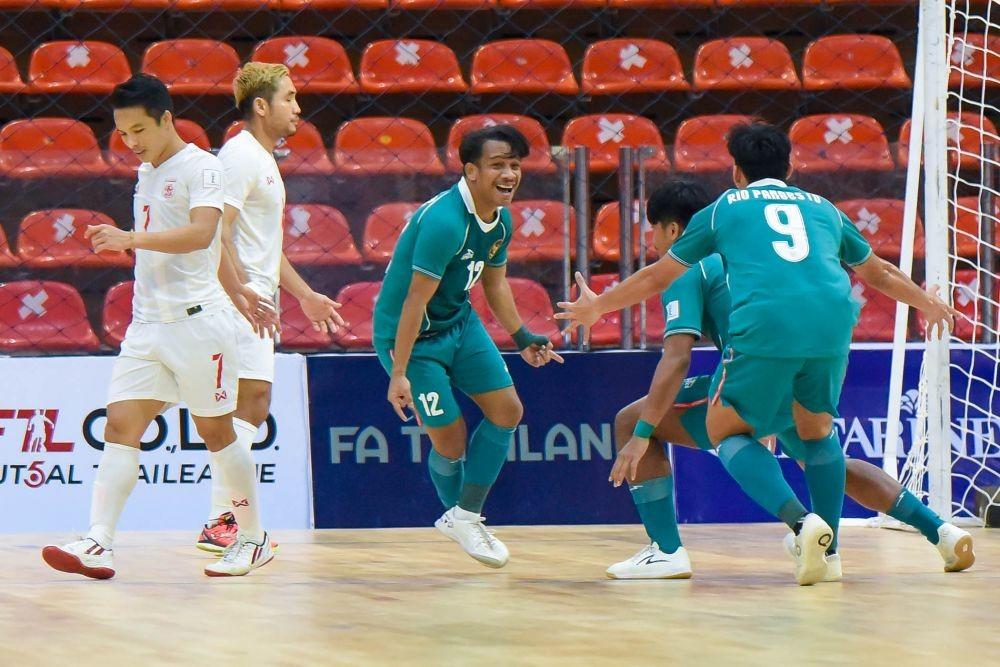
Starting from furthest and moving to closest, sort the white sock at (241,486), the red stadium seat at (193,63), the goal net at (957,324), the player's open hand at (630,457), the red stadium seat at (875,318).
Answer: the red stadium seat at (193,63) → the red stadium seat at (875,318) → the goal net at (957,324) → the white sock at (241,486) → the player's open hand at (630,457)

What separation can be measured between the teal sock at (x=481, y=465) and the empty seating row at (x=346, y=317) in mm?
1668

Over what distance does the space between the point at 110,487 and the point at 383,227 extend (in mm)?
2492

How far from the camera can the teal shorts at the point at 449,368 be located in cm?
513

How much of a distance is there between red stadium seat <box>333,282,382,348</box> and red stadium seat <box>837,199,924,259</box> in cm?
229

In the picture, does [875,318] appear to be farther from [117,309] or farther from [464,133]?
[117,309]

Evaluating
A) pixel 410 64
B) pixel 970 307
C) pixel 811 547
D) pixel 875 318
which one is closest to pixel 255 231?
pixel 811 547

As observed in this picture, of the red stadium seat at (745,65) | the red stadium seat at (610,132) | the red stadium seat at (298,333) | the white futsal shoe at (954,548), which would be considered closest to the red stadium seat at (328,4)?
the red stadium seat at (610,132)

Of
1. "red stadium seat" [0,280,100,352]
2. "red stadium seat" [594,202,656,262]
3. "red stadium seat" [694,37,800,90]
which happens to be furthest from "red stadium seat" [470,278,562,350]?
"red stadium seat" [694,37,800,90]

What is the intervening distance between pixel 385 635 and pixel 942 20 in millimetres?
4087

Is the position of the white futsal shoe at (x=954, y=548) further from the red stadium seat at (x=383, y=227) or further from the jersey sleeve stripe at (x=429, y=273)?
the red stadium seat at (x=383, y=227)

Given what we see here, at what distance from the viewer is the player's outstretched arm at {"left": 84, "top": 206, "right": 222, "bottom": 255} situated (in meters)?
4.30

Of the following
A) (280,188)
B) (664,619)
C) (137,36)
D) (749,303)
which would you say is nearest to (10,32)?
(137,36)

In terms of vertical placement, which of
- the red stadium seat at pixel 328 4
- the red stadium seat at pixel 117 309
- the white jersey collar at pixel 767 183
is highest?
the red stadium seat at pixel 328 4

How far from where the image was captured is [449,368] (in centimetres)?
529
